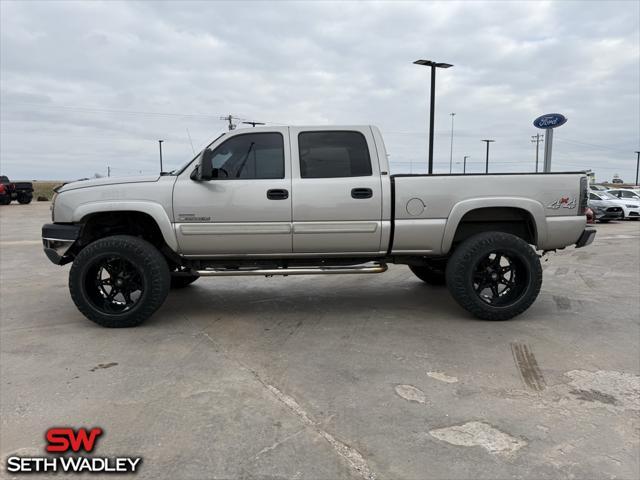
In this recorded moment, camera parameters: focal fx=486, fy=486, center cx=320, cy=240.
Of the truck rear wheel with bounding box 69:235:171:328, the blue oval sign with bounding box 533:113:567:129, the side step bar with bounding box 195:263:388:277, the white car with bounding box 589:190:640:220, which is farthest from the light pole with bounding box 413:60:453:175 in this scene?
the truck rear wheel with bounding box 69:235:171:328

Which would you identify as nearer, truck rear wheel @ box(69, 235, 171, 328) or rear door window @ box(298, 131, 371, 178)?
truck rear wheel @ box(69, 235, 171, 328)

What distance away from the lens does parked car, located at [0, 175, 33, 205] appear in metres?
25.7

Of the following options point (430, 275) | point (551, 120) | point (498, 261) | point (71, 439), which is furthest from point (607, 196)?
point (71, 439)

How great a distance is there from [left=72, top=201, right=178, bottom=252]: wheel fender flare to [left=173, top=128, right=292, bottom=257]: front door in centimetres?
10

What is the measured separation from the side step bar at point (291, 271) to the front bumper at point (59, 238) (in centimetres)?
125

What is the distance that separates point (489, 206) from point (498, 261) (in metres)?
0.61

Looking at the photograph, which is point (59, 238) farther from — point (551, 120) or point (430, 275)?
point (551, 120)

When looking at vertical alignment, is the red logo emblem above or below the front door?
below

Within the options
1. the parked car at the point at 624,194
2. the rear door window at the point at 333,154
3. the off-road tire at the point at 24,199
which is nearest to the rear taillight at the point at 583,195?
the rear door window at the point at 333,154

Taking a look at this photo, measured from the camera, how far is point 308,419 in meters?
2.96

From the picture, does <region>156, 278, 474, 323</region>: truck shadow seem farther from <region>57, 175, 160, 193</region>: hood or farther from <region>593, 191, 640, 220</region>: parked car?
<region>593, 191, 640, 220</region>: parked car

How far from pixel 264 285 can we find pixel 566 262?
5.85 m

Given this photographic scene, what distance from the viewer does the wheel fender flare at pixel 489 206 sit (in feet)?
15.9

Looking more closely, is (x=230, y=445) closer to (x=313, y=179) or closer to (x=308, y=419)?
(x=308, y=419)
